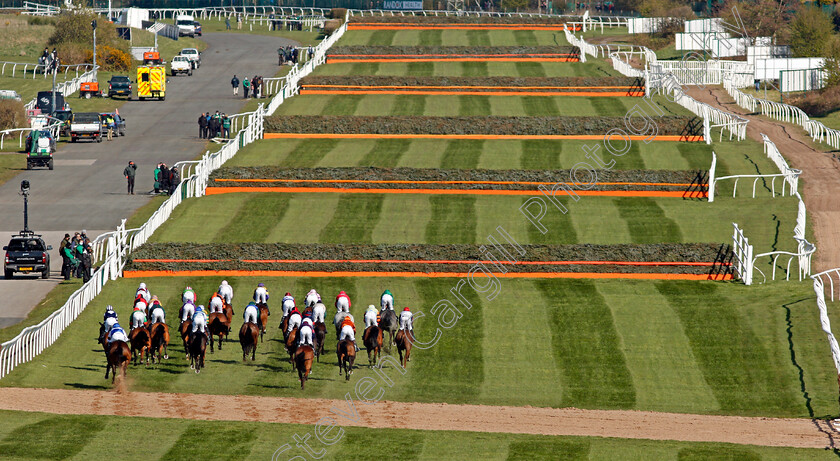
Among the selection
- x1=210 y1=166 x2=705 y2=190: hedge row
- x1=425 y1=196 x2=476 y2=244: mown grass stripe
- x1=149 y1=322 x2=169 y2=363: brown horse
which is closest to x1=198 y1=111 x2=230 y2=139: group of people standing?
x1=210 y1=166 x2=705 y2=190: hedge row

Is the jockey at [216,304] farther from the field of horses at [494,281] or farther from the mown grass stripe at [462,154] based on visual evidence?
the mown grass stripe at [462,154]

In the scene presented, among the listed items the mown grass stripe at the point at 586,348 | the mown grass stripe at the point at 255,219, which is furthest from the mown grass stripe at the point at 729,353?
the mown grass stripe at the point at 255,219

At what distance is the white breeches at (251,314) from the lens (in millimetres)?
27888

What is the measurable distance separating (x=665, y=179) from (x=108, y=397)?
2628cm

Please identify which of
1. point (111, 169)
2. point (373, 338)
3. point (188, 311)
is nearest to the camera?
point (373, 338)

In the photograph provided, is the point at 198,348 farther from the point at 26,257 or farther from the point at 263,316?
the point at 26,257

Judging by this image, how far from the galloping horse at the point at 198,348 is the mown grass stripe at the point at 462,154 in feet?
70.5

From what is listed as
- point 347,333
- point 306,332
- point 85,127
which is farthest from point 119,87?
point 347,333

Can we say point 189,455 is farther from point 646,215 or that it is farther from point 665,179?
point 665,179

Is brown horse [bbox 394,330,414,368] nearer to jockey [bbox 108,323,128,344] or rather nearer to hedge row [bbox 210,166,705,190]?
jockey [bbox 108,323,128,344]

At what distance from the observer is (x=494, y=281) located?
1387 inches

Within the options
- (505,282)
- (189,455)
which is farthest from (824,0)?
(189,455)

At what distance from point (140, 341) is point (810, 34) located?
62.9m

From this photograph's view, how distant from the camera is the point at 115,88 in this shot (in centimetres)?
7325
